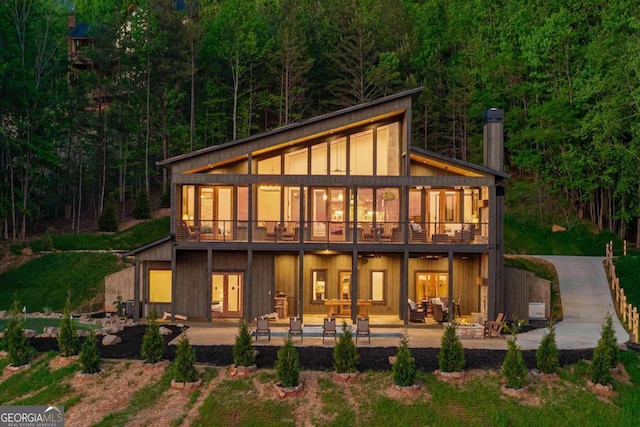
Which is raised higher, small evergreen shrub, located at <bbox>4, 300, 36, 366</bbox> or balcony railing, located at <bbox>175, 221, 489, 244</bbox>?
balcony railing, located at <bbox>175, 221, 489, 244</bbox>

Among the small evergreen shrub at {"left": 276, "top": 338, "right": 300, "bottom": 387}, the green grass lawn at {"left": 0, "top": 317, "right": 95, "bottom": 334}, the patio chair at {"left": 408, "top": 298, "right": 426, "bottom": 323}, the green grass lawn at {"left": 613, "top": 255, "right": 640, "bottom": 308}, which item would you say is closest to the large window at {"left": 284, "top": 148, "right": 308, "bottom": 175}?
the patio chair at {"left": 408, "top": 298, "right": 426, "bottom": 323}

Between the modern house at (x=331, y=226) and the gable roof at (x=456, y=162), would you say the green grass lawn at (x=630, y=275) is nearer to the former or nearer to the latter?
the modern house at (x=331, y=226)

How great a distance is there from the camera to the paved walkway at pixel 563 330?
18547 mm

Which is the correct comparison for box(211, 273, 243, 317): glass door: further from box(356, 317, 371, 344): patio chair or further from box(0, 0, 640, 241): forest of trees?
box(0, 0, 640, 241): forest of trees

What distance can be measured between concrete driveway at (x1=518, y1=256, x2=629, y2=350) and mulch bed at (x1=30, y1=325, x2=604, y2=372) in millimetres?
1804

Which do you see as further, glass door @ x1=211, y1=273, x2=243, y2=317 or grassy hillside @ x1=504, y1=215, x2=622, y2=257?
grassy hillside @ x1=504, y1=215, x2=622, y2=257

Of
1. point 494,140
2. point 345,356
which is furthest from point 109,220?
point 345,356

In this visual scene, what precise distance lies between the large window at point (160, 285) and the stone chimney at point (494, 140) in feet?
42.5

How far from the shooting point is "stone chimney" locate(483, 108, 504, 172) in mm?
23219

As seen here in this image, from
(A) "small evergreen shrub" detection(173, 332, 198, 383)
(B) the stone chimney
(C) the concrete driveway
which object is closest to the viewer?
(A) "small evergreen shrub" detection(173, 332, 198, 383)

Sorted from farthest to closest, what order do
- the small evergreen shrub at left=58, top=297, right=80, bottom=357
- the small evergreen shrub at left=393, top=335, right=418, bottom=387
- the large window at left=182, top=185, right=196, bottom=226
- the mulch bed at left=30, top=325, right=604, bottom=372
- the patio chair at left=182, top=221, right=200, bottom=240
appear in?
the large window at left=182, top=185, right=196, bottom=226
the patio chair at left=182, top=221, right=200, bottom=240
the small evergreen shrub at left=58, top=297, right=80, bottom=357
the mulch bed at left=30, top=325, right=604, bottom=372
the small evergreen shrub at left=393, top=335, right=418, bottom=387

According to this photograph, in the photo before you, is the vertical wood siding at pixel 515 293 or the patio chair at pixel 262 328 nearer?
the patio chair at pixel 262 328

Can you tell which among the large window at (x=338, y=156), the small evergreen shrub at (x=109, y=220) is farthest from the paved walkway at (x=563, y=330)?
the small evergreen shrub at (x=109, y=220)

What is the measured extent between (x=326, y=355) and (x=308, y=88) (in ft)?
106
